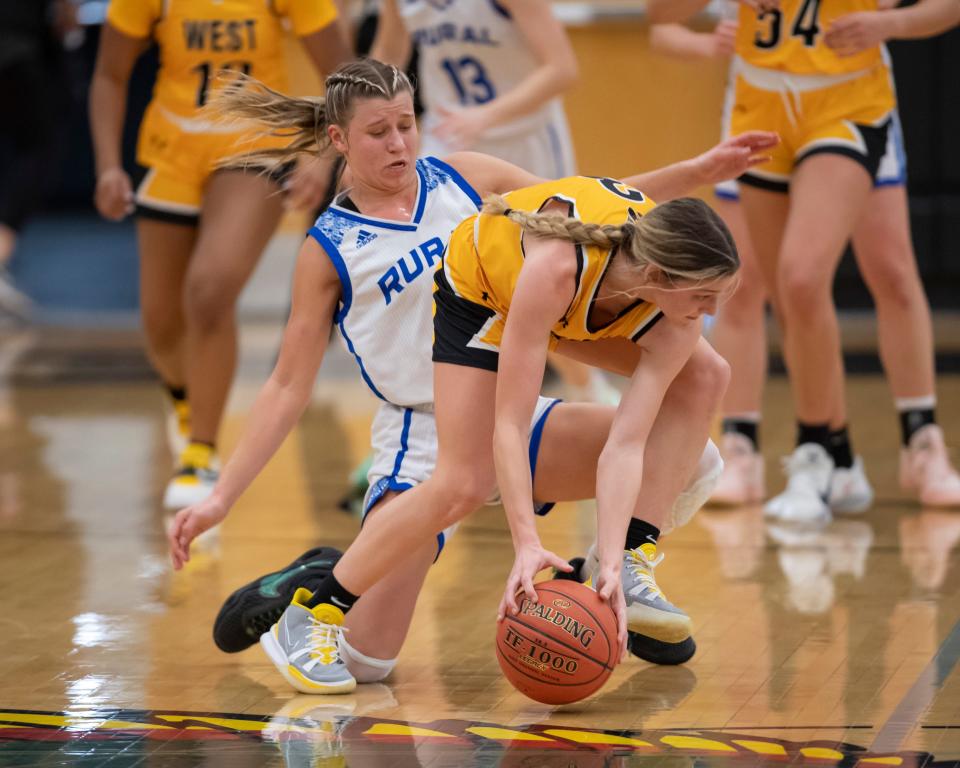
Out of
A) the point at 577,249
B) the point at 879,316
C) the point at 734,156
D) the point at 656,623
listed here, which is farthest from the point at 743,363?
the point at 577,249

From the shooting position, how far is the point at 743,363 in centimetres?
571

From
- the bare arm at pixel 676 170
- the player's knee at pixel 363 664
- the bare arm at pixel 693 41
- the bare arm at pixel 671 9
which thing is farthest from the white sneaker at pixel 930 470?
the player's knee at pixel 363 664

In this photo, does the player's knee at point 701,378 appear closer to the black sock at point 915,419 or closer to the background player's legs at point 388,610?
the background player's legs at point 388,610

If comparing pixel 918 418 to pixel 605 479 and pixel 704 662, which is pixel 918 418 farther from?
pixel 605 479

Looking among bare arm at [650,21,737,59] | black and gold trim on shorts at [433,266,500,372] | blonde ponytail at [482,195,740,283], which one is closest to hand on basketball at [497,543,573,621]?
black and gold trim on shorts at [433,266,500,372]

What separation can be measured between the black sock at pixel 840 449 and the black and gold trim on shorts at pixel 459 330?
2.11 m

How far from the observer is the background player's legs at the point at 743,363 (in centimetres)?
565

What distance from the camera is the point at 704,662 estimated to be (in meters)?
3.92

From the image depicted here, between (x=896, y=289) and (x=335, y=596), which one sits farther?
(x=896, y=289)

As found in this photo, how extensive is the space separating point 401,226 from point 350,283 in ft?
0.62

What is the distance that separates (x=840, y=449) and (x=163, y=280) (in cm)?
234

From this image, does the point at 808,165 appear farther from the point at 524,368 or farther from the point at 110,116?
the point at 110,116

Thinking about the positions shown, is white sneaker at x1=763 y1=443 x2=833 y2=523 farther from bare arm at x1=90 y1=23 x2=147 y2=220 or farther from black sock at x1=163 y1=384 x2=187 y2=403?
bare arm at x1=90 y1=23 x2=147 y2=220

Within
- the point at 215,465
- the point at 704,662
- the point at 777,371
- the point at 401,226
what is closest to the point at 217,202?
the point at 215,465
